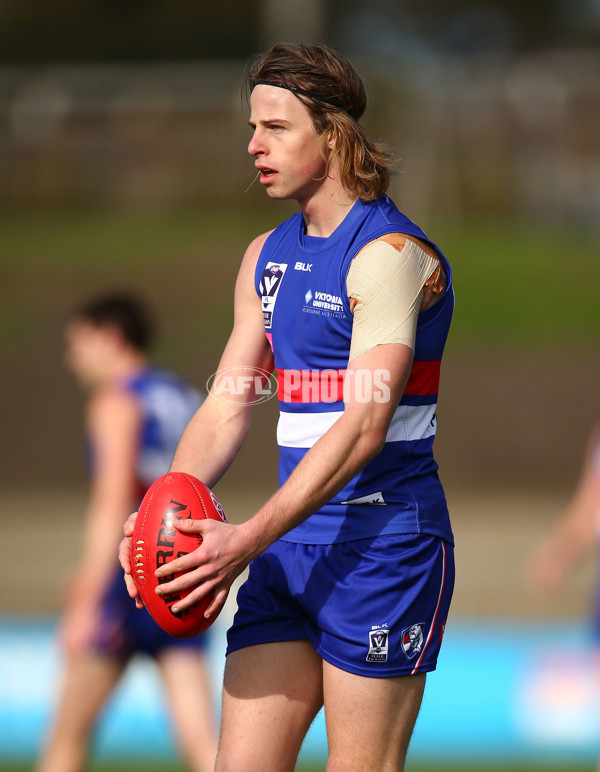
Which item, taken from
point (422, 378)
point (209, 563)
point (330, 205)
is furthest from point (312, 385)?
point (209, 563)

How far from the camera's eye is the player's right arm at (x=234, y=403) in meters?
3.18

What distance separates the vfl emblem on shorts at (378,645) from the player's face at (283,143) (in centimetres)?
116

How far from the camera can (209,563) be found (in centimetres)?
264

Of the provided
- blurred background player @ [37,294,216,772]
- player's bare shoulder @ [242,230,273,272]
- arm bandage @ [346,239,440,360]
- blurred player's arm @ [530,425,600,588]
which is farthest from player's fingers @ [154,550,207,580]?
blurred player's arm @ [530,425,600,588]

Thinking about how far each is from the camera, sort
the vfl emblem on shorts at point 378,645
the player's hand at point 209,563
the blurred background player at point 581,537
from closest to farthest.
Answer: the player's hand at point 209,563 → the vfl emblem on shorts at point 378,645 → the blurred background player at point 581,537

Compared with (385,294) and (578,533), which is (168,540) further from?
(578,533)

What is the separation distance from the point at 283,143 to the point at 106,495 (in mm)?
2469

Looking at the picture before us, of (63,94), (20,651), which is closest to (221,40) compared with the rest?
(63,94)

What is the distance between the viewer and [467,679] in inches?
257

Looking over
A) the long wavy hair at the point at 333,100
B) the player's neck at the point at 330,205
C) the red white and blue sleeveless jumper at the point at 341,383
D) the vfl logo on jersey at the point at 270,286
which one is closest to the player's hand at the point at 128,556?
the red white and blue sleeveless jumper at the point at 341,383

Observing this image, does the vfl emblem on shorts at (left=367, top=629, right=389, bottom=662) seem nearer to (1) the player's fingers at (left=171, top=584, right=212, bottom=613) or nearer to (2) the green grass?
(1) the player's fingers at (left=171, top=584, right=212, bottom=613)

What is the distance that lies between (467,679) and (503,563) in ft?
15.5

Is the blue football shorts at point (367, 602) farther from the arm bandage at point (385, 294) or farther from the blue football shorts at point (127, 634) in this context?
the blue football shorts at point (127, 634)

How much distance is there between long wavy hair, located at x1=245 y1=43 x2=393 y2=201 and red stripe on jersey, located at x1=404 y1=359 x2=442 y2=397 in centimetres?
47
